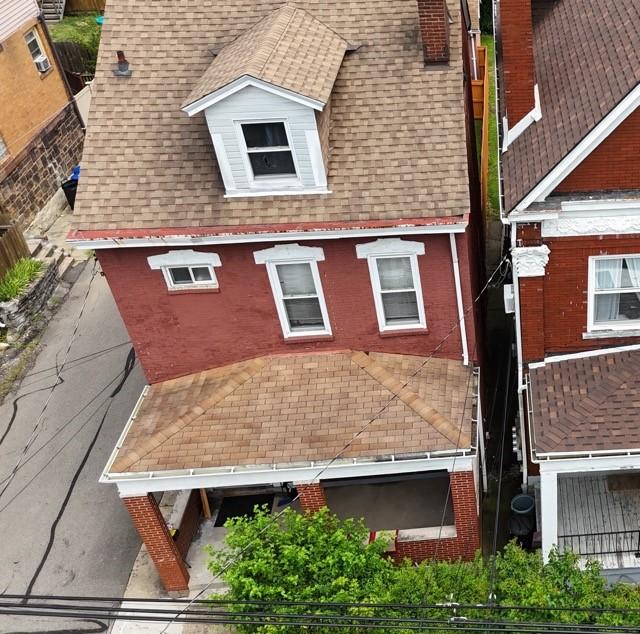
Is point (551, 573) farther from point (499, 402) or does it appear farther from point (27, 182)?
point (27, 182)

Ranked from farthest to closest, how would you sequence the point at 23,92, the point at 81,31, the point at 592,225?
1. the point at 81,31
2. the point at 23,92
3. the point at 592,225

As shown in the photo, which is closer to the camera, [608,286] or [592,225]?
[592,225]

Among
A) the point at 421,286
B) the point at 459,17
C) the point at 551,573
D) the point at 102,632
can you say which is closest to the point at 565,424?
the point at 551,573

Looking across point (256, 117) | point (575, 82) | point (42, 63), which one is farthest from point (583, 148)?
point (42, 63)

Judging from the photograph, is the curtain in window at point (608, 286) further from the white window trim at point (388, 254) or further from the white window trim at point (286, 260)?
the white window trim at point (286, 260)

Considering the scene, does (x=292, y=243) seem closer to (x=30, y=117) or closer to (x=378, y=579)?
(x=378, y=579)

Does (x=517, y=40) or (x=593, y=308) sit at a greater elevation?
(x=517, y=40)
